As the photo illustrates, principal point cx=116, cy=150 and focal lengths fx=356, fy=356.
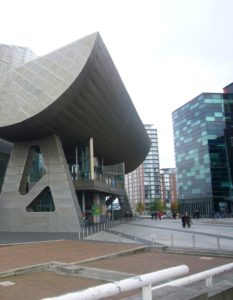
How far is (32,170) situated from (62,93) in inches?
640

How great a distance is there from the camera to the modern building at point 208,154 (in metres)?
98.2

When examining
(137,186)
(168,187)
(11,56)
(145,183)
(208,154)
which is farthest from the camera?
(168,187)

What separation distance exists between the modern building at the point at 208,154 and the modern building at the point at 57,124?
57.5m

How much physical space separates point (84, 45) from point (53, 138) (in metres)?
11.4

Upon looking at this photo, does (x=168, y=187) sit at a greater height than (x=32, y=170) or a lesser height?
greater

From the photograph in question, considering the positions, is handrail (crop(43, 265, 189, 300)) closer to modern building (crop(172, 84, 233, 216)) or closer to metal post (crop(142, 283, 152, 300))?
metal post (crop(142, 283, 152, 300))

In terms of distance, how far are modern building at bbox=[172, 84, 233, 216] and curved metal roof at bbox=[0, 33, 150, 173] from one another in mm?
64437

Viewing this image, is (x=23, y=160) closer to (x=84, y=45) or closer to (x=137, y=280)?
(x=84, y=45)

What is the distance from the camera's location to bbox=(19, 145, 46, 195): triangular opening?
4010 cm

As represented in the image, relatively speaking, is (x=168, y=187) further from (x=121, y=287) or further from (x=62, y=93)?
(x=121, y=287)

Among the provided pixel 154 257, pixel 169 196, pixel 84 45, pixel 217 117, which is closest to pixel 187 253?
pixel 154 257

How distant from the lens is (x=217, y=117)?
102500 millimetres

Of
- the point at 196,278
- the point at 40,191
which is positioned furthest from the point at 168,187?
the point at 196,278

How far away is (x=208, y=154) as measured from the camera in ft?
330
